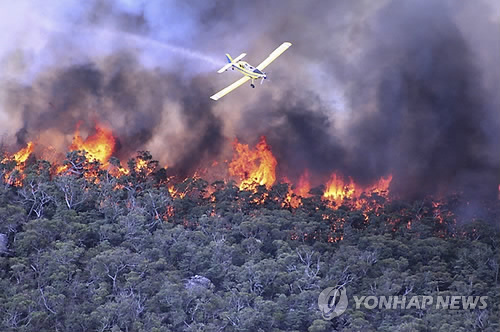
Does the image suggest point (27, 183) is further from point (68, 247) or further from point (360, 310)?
point (360, 310)

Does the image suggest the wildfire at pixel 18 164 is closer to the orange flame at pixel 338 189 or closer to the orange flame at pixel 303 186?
the orange flame at pixel 303 186

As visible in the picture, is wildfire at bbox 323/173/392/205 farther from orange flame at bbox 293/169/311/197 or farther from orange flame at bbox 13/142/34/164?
orange flame at bbox 13/142/34/164

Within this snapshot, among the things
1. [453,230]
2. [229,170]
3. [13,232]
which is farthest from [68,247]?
[453,230]

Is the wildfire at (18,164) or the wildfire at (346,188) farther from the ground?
the wildfire at (346,188)

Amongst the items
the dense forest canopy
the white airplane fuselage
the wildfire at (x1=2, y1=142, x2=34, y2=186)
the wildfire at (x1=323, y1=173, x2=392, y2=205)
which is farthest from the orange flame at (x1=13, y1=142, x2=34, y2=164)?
the wildfire at (x1=323, y1=173, x2=392, y2=205)

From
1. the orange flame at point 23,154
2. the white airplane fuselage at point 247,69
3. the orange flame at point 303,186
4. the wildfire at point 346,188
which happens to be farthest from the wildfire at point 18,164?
the wildfire at point 346,188

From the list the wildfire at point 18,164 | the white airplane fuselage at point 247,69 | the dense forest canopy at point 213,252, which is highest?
the white airplane fuselage at point 247,69

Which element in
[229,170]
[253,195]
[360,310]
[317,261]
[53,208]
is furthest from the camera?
[229,170]

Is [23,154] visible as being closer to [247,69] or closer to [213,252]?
[213,252]
